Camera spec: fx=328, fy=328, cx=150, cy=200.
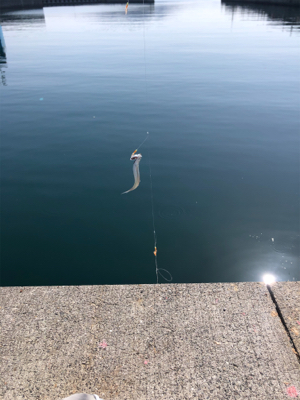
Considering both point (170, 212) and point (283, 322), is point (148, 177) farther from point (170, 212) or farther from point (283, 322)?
point (283, 322)

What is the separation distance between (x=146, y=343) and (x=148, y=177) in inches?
195

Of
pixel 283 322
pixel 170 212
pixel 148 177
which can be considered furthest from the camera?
pixel 148 177

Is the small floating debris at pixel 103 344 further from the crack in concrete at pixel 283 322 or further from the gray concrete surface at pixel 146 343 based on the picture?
the crack in concrete at pixel 283 322

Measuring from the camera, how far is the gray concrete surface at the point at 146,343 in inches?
110

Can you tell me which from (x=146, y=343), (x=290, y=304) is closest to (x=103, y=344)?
(x=146, y=343)

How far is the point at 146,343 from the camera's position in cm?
313

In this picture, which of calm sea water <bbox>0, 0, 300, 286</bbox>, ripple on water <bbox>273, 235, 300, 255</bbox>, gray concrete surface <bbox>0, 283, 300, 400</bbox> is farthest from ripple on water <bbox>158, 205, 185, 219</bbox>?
gray concrete surface <bbox>0, 283, 300, 400</bbox>

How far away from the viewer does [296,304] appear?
3461 millimetres

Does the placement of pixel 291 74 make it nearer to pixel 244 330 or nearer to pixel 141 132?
pixel 141 132

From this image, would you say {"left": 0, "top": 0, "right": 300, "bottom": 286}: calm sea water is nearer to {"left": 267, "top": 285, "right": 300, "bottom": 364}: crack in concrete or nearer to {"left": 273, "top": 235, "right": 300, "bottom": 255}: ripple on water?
{"left": 273, "top": 235, "right": 300, "bottom": 255}: ripple on water

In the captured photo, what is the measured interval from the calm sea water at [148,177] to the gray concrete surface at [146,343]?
156 cm

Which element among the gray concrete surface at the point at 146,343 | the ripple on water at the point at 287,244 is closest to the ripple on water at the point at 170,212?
the ripple on water at the point at 287,244

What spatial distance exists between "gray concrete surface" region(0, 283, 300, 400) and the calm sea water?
1.56 m

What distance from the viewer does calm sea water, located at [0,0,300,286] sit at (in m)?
5.46
